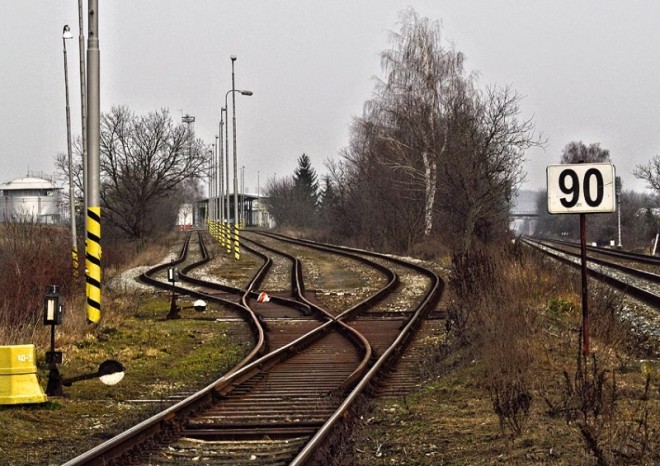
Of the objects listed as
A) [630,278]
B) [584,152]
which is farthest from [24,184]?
[630,278]

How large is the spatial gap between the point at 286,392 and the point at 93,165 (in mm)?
7132

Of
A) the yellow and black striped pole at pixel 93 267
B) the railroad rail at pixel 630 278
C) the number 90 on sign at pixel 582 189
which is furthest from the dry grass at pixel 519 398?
the yellow and black striped pole at pixel 93 267

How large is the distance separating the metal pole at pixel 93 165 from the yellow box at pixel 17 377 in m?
6.39

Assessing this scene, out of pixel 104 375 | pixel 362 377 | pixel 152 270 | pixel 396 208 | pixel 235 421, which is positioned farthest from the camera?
pixel 396 208

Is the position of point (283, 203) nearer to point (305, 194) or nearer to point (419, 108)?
point (305, 194)

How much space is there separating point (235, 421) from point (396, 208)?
139ft

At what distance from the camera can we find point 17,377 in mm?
10148

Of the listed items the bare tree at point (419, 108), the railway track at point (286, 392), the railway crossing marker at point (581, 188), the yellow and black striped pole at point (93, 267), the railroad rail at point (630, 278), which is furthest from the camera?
the bare tree at point (419, 108)

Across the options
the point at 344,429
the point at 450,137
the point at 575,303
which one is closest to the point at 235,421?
the point at 344,429

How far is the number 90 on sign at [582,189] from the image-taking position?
11.1 m

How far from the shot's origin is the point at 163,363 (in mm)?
14359

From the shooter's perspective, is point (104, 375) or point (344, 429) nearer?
point (344, 429)

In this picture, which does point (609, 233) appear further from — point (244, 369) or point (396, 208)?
point (244, 369)

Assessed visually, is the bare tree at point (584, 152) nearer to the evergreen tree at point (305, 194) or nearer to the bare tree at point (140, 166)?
the evergreen tree at point (305, 194)
